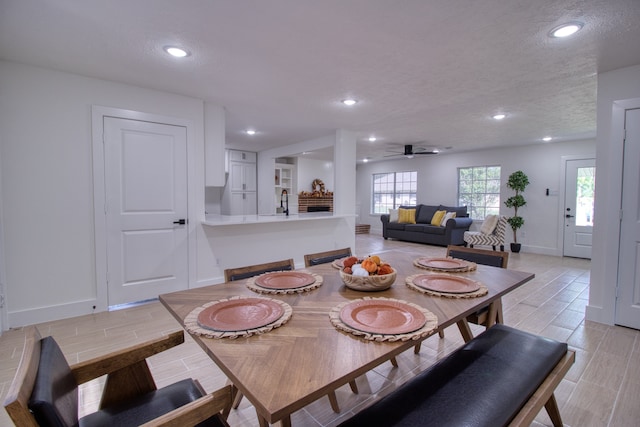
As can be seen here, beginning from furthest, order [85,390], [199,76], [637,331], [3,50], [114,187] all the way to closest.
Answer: [114,187] → [199,76] → [637,331] → [3,50] → [85,390]

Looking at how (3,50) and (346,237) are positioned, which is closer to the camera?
(3,50)

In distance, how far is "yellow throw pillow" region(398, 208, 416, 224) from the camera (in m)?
8.06

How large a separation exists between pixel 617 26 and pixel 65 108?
14.5 ft

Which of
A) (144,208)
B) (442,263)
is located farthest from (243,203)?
(442,263)

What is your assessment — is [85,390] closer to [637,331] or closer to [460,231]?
[637,331]

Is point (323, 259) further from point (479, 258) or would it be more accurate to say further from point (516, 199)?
point (516, 199)

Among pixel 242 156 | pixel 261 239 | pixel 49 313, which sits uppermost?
pixel 242 156

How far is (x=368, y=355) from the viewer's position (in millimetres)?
920

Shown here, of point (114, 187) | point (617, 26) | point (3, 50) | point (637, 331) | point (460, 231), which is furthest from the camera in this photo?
point (460, 231)

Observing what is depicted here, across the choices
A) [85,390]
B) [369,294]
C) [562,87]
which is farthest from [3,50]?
[562,87]

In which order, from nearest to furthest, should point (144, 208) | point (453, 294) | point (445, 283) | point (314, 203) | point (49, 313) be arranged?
point (453, 294)
point (445, 283)
point (49, 313)
point (144, 208)
point (314, 203)

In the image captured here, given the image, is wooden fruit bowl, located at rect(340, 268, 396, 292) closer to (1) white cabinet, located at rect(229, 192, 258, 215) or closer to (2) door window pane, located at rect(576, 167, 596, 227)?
(1) white cabinet, located at rect(229, 192, 258, 215)

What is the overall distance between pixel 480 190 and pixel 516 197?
3.38 feet

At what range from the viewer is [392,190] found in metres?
9.46
